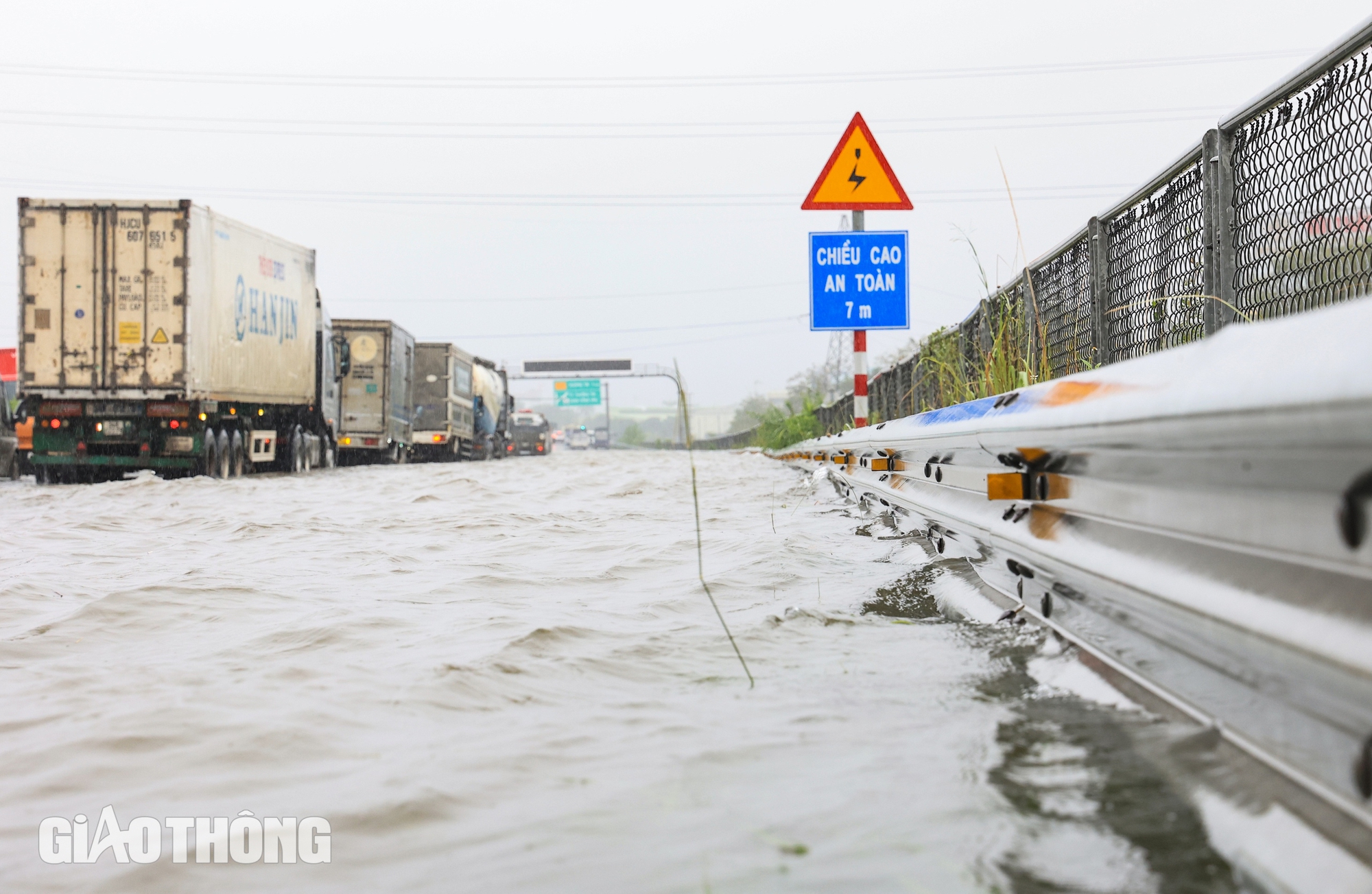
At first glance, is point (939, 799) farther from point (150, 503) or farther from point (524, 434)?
point (524, 434)

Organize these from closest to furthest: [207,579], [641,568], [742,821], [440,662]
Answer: [742,821], [440,662], [207,579], [641,568]

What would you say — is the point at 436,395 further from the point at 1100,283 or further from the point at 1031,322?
the point at 1100,283

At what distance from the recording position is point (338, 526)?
784cm

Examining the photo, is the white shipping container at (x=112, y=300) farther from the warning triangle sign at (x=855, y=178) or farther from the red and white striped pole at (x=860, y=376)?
the warning triangle sign at (x=855, y=178)

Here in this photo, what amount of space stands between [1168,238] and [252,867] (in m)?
4.81

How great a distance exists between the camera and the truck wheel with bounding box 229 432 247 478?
18.3m

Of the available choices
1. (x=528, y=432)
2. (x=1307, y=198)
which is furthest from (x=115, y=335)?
(x=528, y=432)

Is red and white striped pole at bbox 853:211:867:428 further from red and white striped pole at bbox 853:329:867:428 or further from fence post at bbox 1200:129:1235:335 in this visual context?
fence post at bbox 1200:129:1235:335

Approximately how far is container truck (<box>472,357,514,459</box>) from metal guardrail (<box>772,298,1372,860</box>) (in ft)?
122

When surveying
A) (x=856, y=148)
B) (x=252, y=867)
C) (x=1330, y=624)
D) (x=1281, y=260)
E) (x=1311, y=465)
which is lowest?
(x=252, y=867)

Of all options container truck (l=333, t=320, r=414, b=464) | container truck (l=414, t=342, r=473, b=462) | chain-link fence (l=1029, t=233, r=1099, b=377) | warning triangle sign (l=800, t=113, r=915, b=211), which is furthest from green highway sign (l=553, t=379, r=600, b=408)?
chain-link fence (l=1029, t=233, r=1099, b=377)

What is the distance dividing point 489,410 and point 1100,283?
37446 millimetres

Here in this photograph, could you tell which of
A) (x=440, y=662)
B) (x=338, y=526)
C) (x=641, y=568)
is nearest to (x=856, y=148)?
(x=338, y=526)

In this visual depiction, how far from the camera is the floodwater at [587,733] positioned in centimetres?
176
